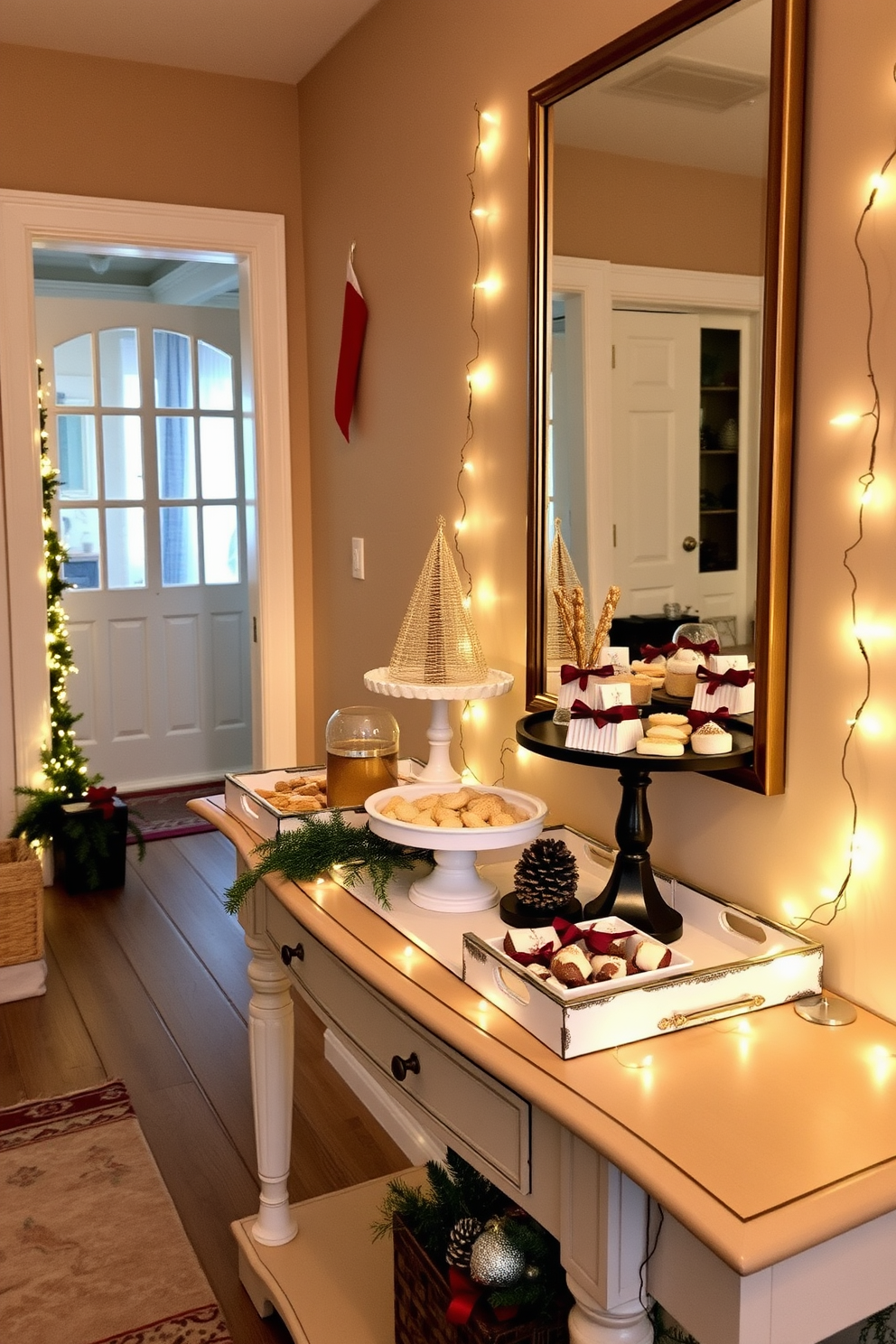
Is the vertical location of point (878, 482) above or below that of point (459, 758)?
above

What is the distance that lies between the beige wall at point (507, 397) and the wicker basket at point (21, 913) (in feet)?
3.12

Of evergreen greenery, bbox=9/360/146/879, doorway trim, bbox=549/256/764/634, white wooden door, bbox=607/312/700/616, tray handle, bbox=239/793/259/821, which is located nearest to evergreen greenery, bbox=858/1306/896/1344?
white wooden door, bbox=607/312/700/616

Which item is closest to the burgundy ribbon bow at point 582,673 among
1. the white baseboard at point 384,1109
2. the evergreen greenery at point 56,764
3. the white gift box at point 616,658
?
the white gift box at point 616,658

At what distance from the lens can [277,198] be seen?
3.48m

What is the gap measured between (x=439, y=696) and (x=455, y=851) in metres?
0.36

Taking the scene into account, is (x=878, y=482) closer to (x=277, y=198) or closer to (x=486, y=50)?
(x=486, y=50)

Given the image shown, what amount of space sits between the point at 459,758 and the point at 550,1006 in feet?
4.29

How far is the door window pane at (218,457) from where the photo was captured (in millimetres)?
5590

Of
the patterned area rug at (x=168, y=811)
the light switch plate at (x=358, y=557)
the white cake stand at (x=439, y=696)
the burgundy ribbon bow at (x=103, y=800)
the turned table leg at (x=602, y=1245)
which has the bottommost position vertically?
the patterned area rug at (x=168, y=811)

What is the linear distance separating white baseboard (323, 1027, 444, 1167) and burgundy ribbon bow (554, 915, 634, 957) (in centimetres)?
108

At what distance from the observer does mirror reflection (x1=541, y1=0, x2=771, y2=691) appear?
1570 mm

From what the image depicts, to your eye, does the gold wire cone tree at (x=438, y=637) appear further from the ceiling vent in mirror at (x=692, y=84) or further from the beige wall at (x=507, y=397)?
the ceiling vent in mirror at (x=692, y=84)

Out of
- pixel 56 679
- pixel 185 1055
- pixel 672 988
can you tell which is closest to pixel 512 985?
pixel 672 988

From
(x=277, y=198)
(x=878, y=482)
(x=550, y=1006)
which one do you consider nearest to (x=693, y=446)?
(x=878, y=482)
